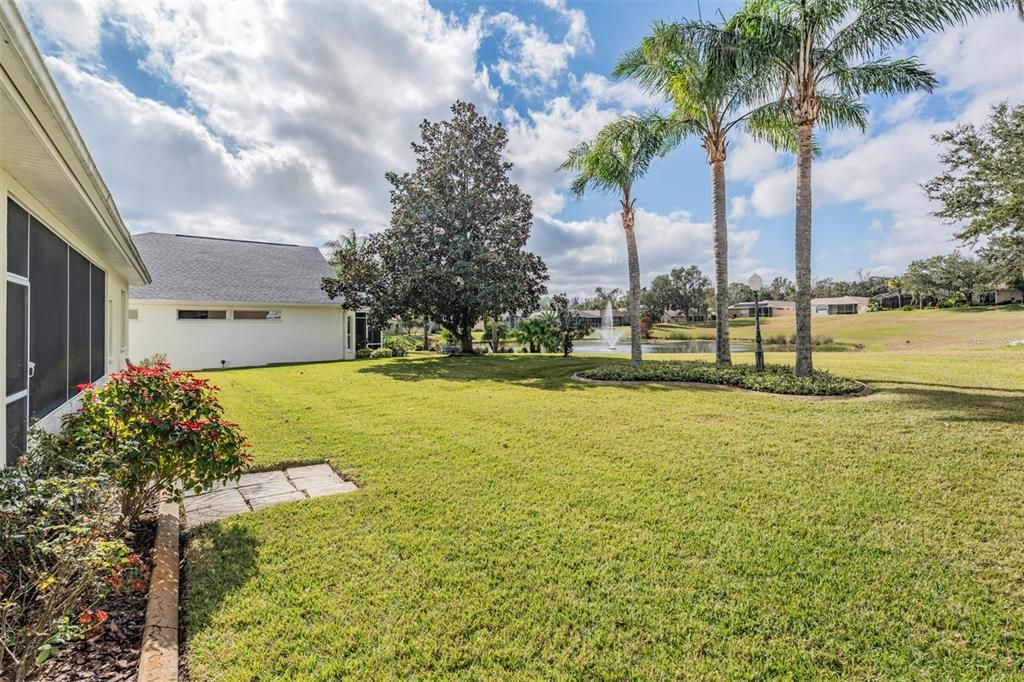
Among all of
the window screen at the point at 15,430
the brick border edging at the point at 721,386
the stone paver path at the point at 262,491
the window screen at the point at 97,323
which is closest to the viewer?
the window screen at the point at 15,430

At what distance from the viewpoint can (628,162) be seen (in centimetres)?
1237

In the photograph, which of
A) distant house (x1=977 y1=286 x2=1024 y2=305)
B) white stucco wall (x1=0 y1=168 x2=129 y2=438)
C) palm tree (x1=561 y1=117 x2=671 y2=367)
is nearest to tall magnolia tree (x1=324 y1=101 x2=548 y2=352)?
palm tree (x1=561 y1=117 x2=671 y2=367)

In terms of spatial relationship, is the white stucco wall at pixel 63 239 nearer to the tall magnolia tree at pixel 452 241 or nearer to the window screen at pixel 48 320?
the window screen at pixel 48 320

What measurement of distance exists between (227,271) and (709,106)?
19653 mm

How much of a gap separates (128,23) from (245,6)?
172 cm

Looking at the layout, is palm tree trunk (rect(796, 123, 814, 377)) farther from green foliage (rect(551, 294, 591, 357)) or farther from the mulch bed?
green foliage (rect(551, 294, 591, 357))

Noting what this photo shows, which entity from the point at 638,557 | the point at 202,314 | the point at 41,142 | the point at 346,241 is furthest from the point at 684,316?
the point at 41,142

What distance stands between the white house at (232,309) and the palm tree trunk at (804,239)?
57.8 ft

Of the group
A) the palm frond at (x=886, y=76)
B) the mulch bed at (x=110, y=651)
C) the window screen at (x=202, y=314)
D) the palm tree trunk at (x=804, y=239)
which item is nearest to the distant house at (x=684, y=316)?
the palm frond at (x=886, y=76)

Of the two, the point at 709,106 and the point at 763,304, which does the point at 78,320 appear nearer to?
the point at 709,106

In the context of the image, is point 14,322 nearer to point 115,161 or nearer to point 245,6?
point 115,161

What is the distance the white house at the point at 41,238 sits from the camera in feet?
8.11

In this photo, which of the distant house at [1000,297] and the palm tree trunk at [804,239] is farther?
the distant house at [1000,297]

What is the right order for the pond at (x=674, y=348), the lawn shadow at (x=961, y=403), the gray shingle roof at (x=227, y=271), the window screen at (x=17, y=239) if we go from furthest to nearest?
the pond at (x=674, y=348), the gray shingle roof at (x=227, y=271), the lawn shadow at (x=961, y=403), the window screen at (x=17, y=239)
